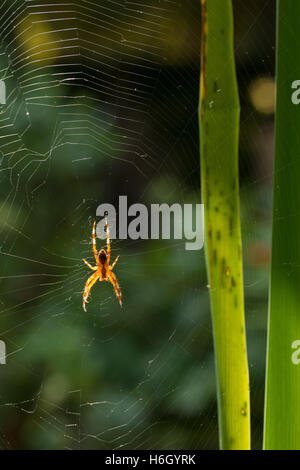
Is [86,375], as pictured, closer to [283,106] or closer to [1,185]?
[1,185]

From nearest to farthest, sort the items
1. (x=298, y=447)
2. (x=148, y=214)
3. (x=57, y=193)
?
(x=298, y=447), (x=148, y=214), (x=57, y=193)

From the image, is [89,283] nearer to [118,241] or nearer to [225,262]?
[118,241]

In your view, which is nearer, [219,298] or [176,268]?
[219,298]

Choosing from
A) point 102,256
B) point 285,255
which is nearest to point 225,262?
point 285,255

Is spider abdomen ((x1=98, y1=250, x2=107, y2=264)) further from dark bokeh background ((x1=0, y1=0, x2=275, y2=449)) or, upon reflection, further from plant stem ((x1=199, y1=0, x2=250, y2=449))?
plant stem ((x1=199, y1=0, x2=250, y2=449))

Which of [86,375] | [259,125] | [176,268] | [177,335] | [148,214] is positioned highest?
[259,125]

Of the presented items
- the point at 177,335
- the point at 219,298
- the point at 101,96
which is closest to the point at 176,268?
the point at 177,335

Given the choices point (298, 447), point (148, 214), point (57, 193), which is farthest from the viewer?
point (57, 193)
